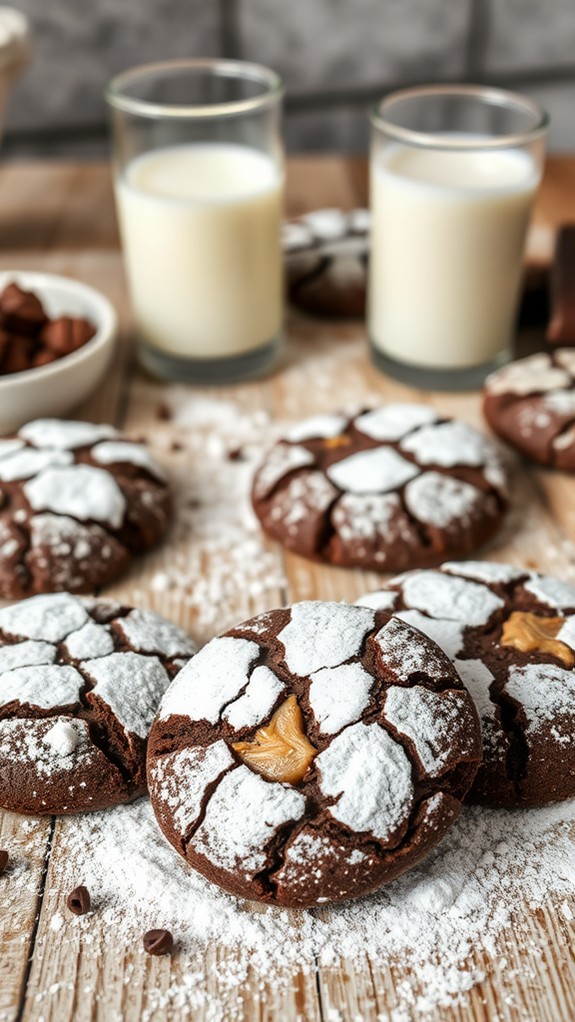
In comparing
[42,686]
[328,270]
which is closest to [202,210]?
[328,270]

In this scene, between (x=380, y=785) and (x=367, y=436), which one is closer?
(x=380, y=785)

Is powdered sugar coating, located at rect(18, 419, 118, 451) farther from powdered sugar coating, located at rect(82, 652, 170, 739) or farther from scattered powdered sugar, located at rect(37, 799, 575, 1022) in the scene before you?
scattered powdered sugar, located at rect(37, 799, 575, 1022)

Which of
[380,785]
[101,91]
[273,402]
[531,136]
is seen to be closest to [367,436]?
[273,402]

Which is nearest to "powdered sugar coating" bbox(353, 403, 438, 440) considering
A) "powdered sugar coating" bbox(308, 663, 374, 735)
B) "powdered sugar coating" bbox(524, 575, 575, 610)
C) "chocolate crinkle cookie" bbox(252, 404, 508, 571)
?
"chocolate crinkle cookie" bbox(252, 404, 508, 571)

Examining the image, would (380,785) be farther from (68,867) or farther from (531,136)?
(531,136)

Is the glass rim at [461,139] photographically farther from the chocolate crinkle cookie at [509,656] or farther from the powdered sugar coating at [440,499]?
the chocolate crinkle cookie at [509,656]

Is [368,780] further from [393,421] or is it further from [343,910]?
[393,421]

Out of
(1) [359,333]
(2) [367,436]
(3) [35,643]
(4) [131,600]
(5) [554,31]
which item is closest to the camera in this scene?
(3) [35,643]
